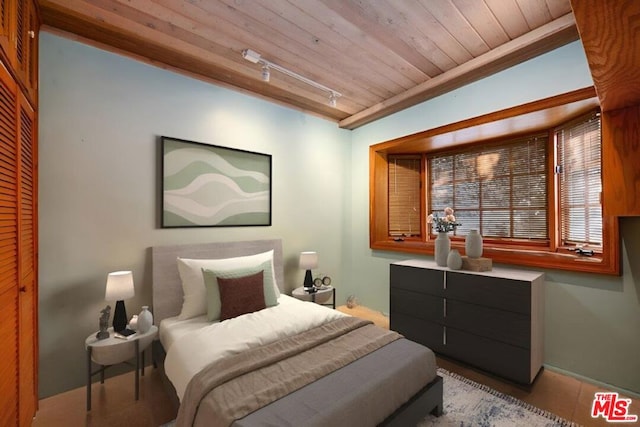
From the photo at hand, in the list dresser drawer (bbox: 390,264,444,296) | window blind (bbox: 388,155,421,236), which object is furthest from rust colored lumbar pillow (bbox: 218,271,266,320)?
window blind (bbox: 388,155,421,236)

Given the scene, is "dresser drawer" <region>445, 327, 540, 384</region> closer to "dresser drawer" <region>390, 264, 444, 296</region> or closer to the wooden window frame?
"dresser drawer" <region>390, 264, 444, 296</region>

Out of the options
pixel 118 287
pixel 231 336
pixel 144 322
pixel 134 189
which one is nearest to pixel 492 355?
pixel 231 336

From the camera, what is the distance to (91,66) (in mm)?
2139

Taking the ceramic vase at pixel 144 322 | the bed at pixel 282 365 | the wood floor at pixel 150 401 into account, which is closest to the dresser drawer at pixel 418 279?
the wood floor at pixel 150 401

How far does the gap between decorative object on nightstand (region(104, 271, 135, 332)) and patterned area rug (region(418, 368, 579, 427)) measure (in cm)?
214

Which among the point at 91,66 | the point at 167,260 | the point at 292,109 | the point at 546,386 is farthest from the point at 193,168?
the point at 546,386

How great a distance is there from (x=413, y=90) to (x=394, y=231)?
170 centimetres

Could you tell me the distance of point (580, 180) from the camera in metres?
2.34

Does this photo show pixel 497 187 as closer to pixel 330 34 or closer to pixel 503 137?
pixel 503 137

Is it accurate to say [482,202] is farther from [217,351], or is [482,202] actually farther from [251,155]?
[217,351]

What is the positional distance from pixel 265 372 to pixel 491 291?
1.80m

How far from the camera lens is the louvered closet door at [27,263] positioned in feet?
4.87

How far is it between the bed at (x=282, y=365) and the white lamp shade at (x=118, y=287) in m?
0.31

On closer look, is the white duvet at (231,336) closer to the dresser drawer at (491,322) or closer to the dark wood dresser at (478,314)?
the dark wood dresser at (478,314)
